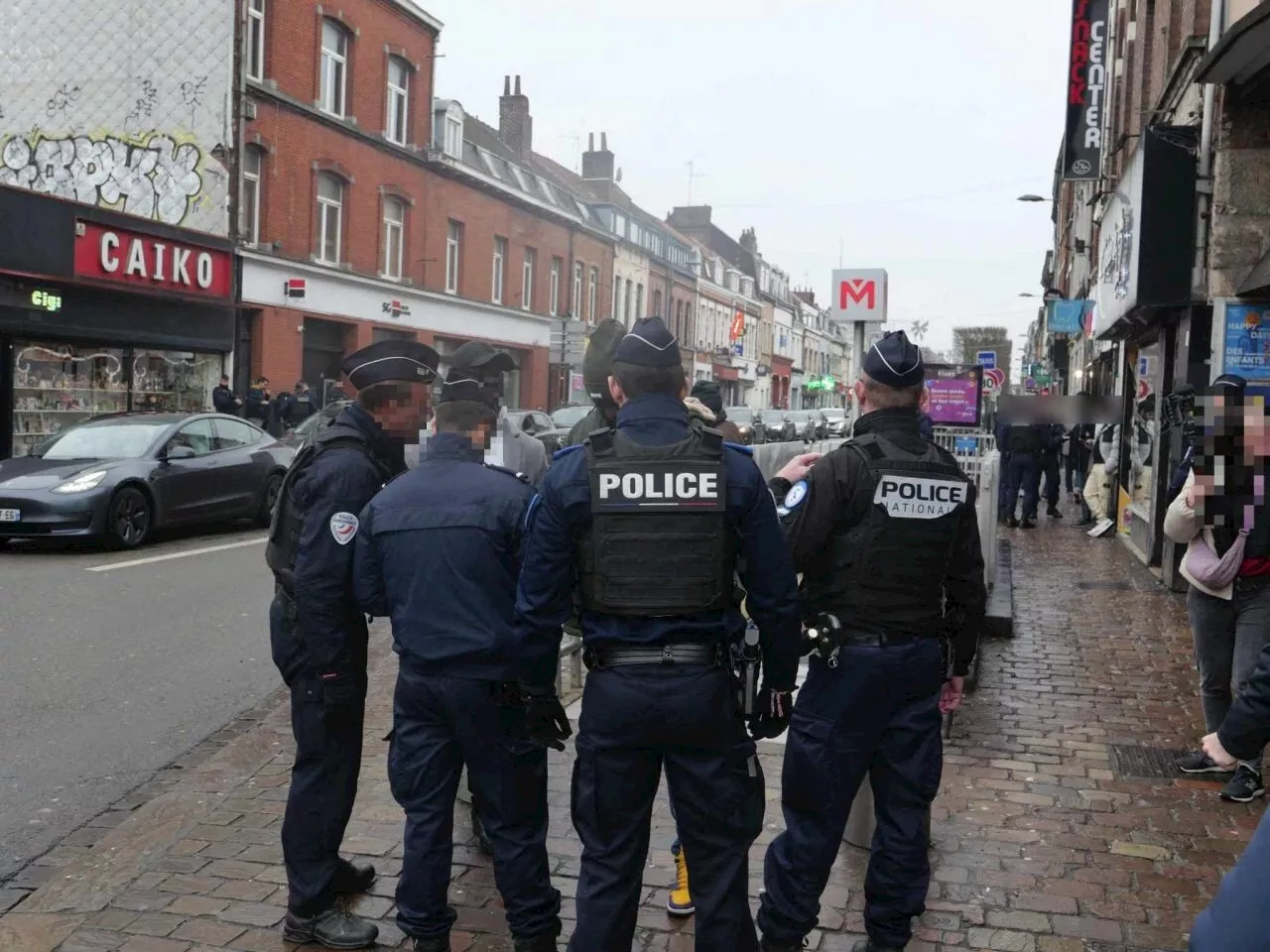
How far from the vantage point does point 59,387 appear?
2033cm

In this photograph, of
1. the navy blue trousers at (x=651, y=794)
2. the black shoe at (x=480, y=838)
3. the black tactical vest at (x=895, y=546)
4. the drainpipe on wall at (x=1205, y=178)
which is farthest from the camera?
the drainpipe on wall at (x=1205, y=178)

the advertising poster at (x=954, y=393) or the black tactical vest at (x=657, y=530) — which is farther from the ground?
the advertising poster at (x=954, y=393)

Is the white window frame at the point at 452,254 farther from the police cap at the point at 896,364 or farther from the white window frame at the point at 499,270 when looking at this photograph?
the police cap at the point at 896,364

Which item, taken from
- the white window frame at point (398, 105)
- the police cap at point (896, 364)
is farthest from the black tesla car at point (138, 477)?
the white window frame at point (398, 105)

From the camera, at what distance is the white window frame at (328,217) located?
88.2ft

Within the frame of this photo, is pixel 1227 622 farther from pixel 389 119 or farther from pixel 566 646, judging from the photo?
pixel 389 119

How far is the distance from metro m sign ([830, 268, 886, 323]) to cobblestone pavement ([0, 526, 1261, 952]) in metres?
3.70

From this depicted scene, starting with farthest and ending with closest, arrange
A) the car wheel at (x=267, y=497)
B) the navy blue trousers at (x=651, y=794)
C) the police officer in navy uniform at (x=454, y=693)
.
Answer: the car wheel at (x=267, y=497) → the police officer in navy uniform at (x=454, y=693) → the navy blue trousers at (x=651, y=794)

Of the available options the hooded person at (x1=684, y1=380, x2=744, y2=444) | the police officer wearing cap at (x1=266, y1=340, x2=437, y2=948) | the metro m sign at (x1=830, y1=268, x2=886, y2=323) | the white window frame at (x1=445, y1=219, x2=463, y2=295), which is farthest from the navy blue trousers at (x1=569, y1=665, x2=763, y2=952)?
the white window frame at (x1=445, y1=219, x2=463, y2=295)

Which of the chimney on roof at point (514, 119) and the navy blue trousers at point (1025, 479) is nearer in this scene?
the navy blue trousers at point (1025, 479)

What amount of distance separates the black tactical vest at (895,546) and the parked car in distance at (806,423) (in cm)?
3638

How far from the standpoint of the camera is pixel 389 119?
29.5 m

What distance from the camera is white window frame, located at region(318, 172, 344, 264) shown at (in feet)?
88.2

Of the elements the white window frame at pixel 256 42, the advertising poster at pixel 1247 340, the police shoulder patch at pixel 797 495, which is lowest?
the police shoulder patch at pixel 797 495
